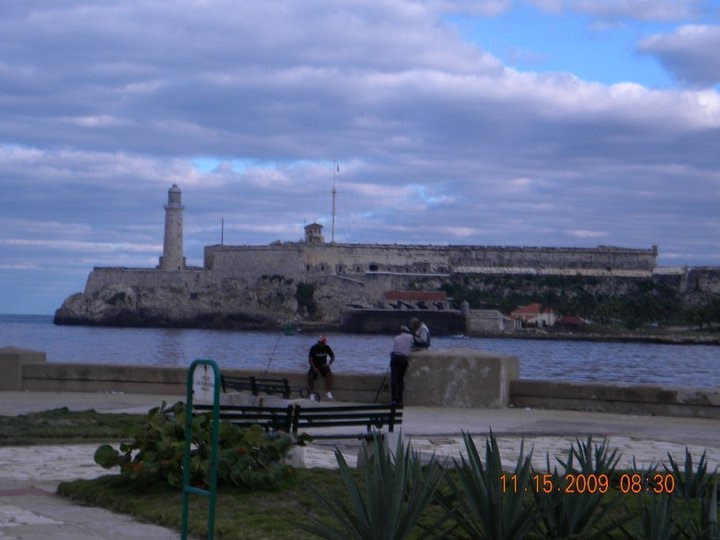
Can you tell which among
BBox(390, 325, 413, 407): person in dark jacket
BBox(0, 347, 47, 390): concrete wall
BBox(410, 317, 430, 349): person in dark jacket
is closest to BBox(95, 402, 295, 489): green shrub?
BBox(390, 325, 413, 407): person in dark jacket

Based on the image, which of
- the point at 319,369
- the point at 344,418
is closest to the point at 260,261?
the point at 319,369

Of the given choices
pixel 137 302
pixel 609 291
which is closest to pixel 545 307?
pixel 609 291

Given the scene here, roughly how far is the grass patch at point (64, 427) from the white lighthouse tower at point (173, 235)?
107 m

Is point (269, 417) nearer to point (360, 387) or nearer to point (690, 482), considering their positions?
point (690, 482)

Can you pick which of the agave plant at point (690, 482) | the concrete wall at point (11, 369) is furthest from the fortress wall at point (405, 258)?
the agave plant at point (690, 482)

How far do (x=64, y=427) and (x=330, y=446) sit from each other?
3.20 meters

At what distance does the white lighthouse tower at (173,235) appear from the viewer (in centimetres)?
11988

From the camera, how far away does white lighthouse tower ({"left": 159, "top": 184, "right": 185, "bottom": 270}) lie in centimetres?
11988

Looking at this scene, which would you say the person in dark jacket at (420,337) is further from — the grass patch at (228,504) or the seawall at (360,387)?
the grass patch at (228,504)

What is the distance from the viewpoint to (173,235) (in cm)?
12238

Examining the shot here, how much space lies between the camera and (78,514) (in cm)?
776

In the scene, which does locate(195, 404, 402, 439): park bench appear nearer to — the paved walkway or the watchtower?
the paved walkway

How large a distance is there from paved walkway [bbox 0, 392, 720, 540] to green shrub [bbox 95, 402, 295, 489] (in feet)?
1.65
